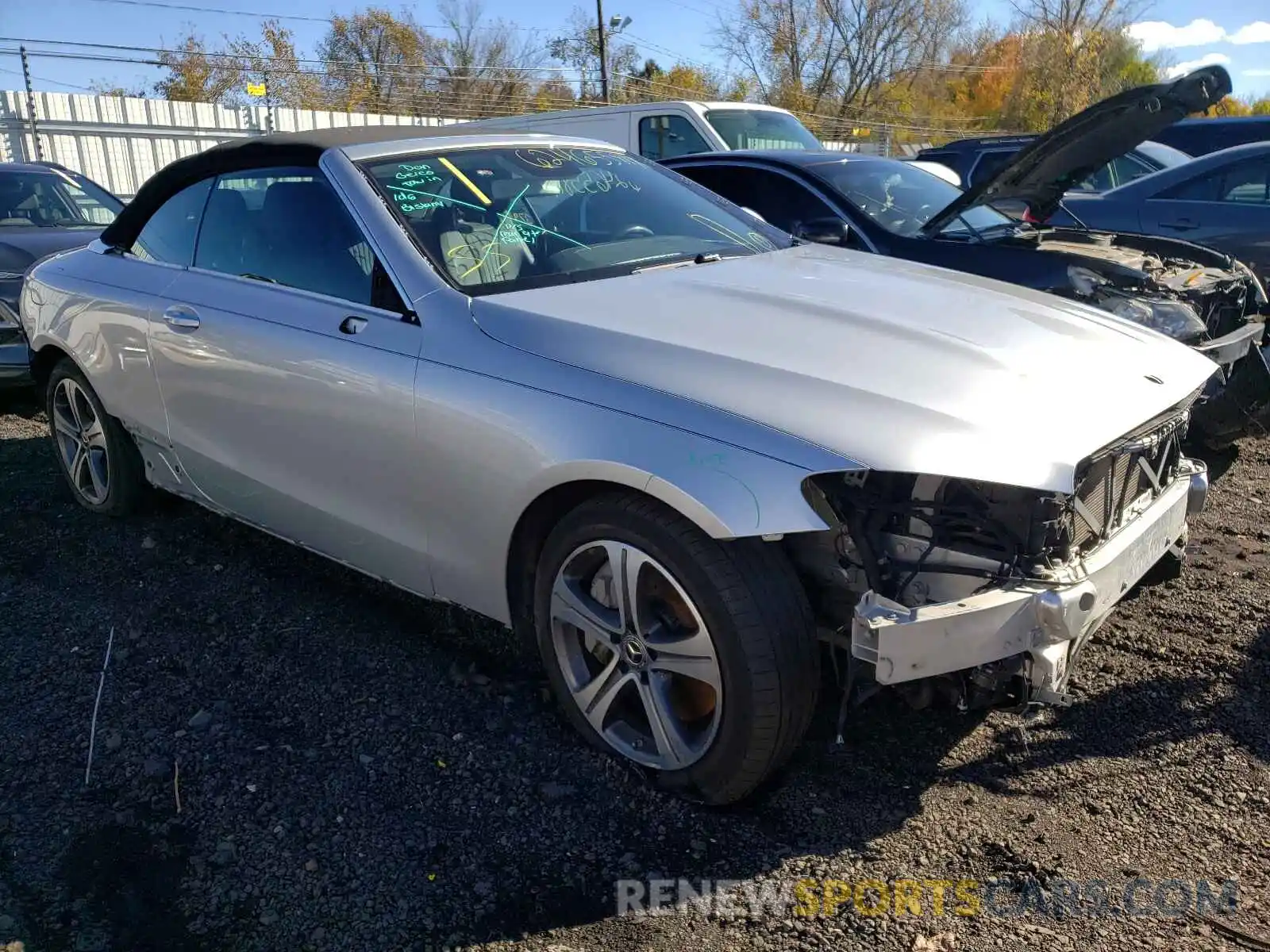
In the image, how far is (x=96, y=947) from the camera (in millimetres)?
2238

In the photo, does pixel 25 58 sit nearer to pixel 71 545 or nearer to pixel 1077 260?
pixel 71 545

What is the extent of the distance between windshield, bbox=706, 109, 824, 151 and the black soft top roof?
7451mm

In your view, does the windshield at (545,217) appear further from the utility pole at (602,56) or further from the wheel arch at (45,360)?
the utility pole at (602,56)

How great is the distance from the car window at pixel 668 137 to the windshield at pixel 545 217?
737 centimetres

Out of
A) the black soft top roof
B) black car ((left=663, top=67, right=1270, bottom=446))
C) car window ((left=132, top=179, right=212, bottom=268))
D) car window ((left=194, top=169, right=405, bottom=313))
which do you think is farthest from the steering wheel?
black car ((left=663, top=67, right=1270, bottom=446))

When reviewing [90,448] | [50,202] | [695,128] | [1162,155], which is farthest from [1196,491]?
[1162,155]

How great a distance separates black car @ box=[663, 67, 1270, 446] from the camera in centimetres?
467

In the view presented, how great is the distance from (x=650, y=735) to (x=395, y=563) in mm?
984

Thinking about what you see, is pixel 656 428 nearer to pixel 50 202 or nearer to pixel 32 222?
pixel 32 222

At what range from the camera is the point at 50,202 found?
7.87 m

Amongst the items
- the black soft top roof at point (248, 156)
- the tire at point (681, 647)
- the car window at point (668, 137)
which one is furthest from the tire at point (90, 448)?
the car window at point (668, 137)

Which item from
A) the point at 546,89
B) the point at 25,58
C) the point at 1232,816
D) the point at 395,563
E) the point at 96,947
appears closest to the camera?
the point at 96,947

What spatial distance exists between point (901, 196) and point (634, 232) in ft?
11.9

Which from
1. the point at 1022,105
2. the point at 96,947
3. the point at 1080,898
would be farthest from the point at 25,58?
the point at 1022,105
